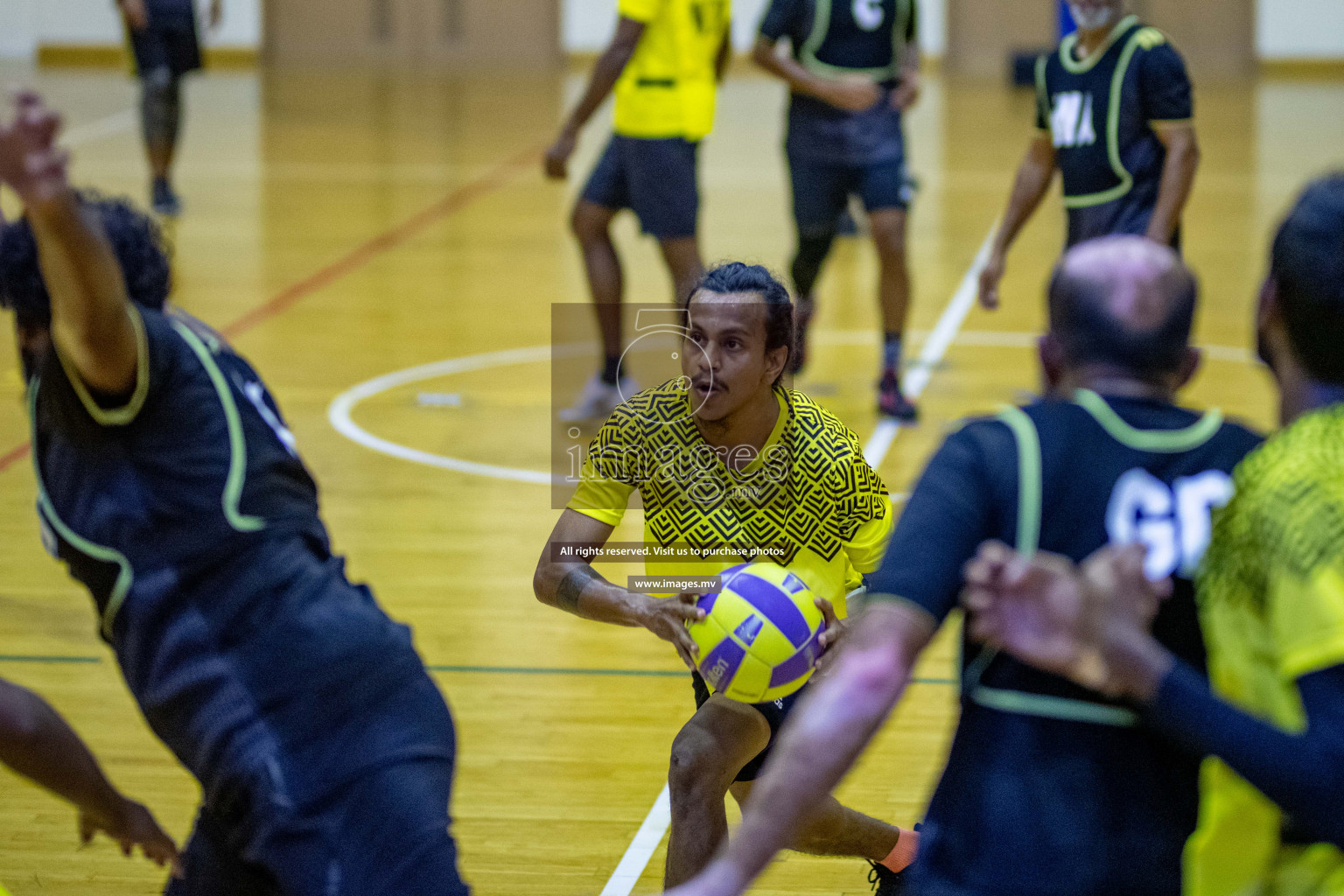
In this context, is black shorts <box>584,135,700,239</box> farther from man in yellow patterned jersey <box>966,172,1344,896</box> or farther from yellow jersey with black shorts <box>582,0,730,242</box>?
man in yellow patterned jersey <box>966,172,1344,896</box>

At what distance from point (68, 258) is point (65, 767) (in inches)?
29.5

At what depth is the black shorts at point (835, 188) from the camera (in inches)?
303

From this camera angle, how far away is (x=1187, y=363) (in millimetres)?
2225

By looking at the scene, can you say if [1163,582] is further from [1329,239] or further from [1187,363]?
[1329,239]

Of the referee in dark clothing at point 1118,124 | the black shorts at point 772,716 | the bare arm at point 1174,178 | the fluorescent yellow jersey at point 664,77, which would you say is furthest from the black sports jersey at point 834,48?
the black shorts at point 772,716

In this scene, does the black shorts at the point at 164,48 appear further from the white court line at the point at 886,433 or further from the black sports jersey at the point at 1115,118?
the black sports jersey at the point at 1115,118

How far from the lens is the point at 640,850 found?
13.3ft

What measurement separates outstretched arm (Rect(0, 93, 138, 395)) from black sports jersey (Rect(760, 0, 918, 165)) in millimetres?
5637

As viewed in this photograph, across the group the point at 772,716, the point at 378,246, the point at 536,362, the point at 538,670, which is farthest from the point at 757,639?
the point at 378,246

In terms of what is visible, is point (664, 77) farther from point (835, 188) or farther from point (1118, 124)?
point (1118, 124)

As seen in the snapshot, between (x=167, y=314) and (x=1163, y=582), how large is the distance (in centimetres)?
150

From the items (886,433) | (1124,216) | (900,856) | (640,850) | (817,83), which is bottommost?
(640,850)

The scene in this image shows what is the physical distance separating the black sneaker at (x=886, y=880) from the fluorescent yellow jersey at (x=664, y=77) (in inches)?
168

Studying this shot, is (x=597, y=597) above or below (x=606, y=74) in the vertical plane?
below
